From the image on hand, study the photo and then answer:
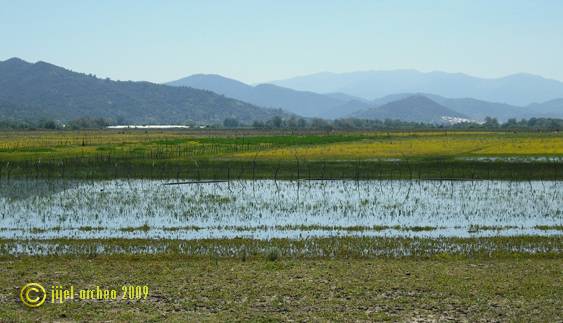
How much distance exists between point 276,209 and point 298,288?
12941 millimetres

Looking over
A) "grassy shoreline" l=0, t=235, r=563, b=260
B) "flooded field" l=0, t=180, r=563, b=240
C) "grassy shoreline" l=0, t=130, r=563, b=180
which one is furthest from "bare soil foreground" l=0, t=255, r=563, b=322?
"grassy shoreline" l=0, t=130, r=563, b=180

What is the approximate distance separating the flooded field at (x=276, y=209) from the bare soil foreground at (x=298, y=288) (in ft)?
14.6

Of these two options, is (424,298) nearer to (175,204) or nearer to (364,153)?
(175,204)

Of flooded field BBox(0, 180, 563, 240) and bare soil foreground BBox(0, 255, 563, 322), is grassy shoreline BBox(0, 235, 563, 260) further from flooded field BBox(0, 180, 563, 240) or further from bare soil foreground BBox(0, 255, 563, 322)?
flooded field BBox(0, 180, 563, 240)

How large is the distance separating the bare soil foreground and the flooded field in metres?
4.46

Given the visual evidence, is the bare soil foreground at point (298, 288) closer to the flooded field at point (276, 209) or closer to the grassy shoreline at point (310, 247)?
the grassy shoreline at point (310, 247)

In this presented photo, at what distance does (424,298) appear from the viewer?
12336 mm

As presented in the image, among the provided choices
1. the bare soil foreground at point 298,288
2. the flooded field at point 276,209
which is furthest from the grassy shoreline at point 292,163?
the bare soil foreground at point 298,288

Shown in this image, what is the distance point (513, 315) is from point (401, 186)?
22336mm

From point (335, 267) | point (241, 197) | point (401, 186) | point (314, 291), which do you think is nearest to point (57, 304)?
point (314, 291)

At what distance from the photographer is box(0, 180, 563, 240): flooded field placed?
68.2ft

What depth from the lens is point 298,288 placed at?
13.0 metres

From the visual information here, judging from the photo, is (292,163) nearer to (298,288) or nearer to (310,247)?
(310,247)

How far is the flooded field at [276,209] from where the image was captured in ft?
68.2
